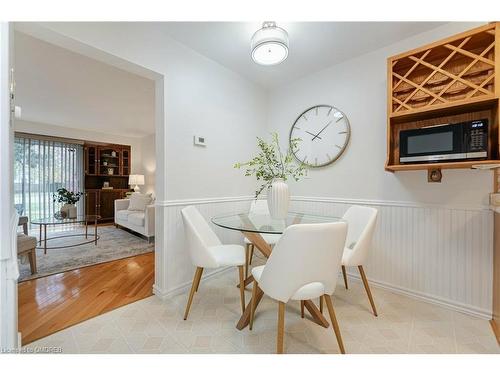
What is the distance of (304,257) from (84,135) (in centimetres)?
667

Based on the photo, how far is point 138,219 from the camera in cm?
391

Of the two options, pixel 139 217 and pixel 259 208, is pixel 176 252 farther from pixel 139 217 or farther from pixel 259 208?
pixel 139 217

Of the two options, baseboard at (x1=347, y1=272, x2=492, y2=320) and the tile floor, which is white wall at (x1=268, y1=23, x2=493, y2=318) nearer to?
baseboard at (x1=347, y1=272, x2=492, y2=320)

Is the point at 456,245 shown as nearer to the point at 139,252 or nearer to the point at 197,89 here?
the point at 197,89

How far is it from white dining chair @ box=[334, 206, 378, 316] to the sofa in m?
3.04

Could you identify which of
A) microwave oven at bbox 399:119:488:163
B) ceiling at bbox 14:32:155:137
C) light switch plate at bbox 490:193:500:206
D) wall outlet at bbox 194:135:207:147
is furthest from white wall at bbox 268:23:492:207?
ceiling at bbox 14:32:155:137

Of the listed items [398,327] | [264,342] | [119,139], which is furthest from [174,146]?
[119,139]

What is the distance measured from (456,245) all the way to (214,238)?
2.07 meters

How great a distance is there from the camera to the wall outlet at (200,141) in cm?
221

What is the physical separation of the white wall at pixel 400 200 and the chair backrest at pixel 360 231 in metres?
0.34

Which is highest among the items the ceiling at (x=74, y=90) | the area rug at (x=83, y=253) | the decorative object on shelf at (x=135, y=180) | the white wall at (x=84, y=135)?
the ceiling at (x=74, y=90)

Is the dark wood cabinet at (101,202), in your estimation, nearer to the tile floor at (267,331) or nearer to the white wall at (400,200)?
the tile floor at (267,331)

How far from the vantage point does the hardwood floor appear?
1598 mm

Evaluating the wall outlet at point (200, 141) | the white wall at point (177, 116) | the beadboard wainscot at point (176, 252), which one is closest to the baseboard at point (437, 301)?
the beadboard wainscot at point (176, 252)
